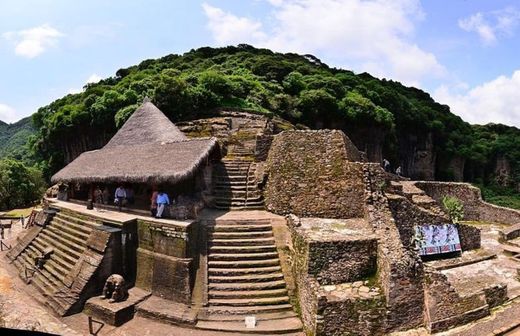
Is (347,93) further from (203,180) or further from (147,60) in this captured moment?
(147,60)

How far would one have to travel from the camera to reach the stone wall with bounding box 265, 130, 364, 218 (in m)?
11.8

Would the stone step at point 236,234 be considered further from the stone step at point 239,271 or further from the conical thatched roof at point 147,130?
the conical thatched roof at point 147,130

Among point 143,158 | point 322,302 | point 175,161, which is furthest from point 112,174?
point 322,302

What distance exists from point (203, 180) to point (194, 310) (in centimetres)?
549

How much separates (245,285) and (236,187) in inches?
203

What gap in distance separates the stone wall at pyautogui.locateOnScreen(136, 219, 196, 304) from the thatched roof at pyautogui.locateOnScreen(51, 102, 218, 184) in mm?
1509

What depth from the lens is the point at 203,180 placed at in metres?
13.4

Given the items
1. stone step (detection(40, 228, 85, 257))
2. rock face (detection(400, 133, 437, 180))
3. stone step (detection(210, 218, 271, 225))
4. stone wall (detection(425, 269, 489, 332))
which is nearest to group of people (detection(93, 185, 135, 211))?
stone step (detection(40, 228, 85, 257))

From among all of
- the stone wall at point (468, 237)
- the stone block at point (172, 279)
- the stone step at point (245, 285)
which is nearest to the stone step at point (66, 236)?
the stone block at point (172, 279)

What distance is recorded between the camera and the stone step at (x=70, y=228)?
11.8m

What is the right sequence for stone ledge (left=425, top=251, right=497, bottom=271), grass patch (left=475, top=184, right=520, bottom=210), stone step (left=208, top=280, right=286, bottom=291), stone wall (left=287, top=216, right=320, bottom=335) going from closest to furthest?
stone wall (left=287, top=216, right=320, bottom=335) < stone step (left=208, top=280, right=286, bottom=291) < stone ledge (left=425, top=251, right=497, bottom=271) < grass patch (left=475, top=184, right=520, bottom=210)

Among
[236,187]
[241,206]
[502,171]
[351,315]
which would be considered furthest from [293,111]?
[502,171]

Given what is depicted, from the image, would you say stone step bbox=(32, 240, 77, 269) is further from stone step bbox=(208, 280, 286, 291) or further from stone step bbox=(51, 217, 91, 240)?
stone step bbox=(208, 280, 286, 291)

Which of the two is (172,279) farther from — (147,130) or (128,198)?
(147,130)
